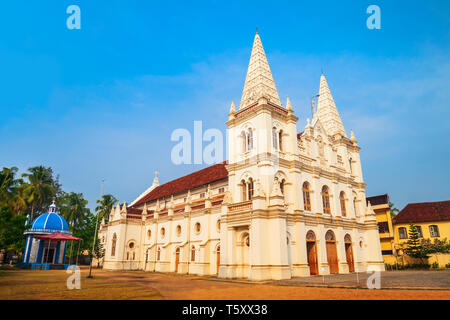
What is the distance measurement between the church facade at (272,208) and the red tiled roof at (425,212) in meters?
13.8

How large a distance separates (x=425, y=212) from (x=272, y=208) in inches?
1223

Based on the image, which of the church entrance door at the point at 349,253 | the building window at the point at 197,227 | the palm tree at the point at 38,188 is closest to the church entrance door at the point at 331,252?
the church entrance door at the point at 349,253

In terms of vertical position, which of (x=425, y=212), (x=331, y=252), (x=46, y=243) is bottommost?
(x=331, y=252)

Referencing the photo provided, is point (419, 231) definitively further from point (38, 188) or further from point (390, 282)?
point (38, 188)

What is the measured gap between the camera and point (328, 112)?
115ft

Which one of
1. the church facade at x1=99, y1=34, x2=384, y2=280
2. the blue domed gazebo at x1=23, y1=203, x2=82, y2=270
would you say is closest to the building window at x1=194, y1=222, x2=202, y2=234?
the church facade at x1=99, y1=34, x2=384, y2=280

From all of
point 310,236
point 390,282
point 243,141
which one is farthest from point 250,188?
point 390,282

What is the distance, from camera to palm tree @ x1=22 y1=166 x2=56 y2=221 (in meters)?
49.9

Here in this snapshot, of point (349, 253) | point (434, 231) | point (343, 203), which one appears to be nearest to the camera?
point (349, 253)

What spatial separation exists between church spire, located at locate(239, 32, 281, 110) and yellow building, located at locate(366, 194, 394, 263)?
27.4 meters

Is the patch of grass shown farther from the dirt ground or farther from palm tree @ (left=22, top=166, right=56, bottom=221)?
palm tree @ (left=22, top=166, right=56, bottom=221)

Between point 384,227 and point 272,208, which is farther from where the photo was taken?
point 384,227

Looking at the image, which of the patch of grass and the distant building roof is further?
the distant building roof
